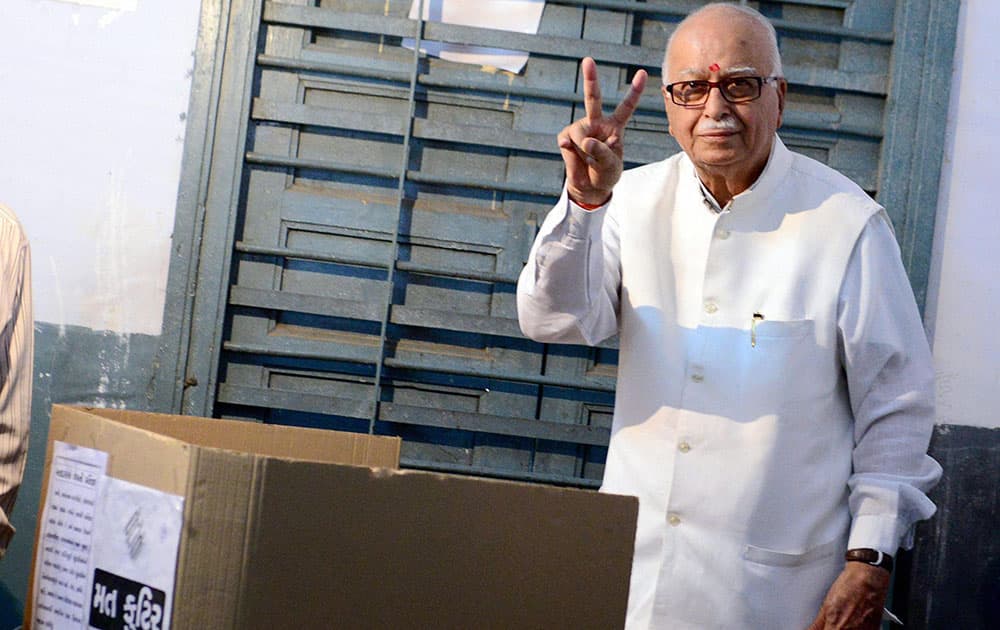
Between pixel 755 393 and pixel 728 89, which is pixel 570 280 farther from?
pixel 728 89

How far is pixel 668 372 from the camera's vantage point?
84.7 inches

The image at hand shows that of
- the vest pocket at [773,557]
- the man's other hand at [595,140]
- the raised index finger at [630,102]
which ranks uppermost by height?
the raised index finger at [630,102]

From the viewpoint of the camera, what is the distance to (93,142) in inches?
124

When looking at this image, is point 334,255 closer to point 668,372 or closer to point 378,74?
point 378,74

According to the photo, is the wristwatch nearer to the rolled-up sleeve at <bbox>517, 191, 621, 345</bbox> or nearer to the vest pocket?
the vest pocket

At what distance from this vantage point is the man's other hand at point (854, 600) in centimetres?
203

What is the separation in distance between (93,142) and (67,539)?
80.7 inches

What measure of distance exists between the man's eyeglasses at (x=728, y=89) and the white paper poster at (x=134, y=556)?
1362mm

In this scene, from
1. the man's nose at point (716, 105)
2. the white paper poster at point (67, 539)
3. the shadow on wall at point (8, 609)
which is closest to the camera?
the white paper poster at point (67, 539)

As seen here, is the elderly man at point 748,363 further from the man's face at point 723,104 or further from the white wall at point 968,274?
the white wall at point 968,274

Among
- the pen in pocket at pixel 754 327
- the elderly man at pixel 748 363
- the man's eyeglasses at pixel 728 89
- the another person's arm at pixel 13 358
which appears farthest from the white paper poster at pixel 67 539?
the man's eyeglasses at pixel 728 89

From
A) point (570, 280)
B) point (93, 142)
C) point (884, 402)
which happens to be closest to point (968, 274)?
point (884, 402)

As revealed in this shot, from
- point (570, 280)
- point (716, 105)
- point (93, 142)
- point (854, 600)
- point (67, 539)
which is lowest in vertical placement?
point (854, 600)

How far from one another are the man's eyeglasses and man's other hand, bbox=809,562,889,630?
89 centimetres
